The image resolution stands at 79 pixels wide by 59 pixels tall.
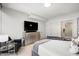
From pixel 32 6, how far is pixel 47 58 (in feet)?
3.02

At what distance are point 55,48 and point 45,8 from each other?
2.34ft

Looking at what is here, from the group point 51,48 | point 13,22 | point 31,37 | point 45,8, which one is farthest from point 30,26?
point 51,48

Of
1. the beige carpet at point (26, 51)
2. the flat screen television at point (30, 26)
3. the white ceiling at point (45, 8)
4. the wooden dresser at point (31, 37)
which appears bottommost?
the beige carpet at point (26, 51)

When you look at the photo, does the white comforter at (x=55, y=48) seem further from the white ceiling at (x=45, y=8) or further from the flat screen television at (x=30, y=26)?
the white ceiling at (x=45, y=8)

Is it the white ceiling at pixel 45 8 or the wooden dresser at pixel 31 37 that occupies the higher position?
the white ceiling at pixel 45 8

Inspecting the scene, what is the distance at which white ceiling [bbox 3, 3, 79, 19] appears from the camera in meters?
1.51

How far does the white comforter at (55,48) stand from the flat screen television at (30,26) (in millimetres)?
325

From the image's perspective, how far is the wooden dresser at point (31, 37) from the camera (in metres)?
1.58

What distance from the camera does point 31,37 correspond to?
62.4 inches

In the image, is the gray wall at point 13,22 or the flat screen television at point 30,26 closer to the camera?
Answer: the gray wall at point 13,22

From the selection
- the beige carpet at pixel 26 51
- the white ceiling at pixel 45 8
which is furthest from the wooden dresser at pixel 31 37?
the white ceiling at pixel 45 8

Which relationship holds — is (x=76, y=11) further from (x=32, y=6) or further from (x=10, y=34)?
(x=10, y=34)

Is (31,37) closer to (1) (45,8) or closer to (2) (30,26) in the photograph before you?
(2) (30,26)

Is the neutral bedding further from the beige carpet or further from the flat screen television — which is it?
the flat screen television
